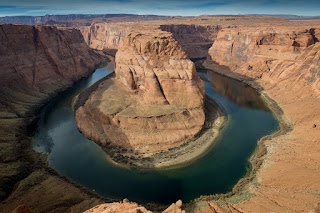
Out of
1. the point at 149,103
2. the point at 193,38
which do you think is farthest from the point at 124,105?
the point at 193,38

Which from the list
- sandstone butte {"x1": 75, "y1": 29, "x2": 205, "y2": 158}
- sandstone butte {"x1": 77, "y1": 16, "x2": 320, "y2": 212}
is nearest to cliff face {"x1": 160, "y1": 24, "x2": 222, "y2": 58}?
sandstone butte {"x1": 77, "y1": 16, "x2": 320, "y2": 212}

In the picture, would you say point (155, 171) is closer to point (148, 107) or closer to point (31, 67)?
point (148, 107)

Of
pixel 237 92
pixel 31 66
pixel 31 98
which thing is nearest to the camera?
pixel 31 98

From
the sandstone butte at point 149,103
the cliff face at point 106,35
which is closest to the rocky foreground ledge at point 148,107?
the sandstone butte at point 149,103

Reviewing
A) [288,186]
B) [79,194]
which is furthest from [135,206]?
[288,186]

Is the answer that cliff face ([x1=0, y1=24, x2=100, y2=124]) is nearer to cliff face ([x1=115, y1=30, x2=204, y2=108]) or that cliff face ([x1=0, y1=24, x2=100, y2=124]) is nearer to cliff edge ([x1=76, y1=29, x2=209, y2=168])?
cliff edge ([x1=76, y1=29, x2=209, y2=168])

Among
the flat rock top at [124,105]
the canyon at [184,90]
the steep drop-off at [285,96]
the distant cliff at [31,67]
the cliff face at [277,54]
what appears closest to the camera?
the steep drop-off at [285,96]

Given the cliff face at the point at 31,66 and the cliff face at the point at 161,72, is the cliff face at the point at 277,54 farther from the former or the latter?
the cliff face at the point at 31,66
